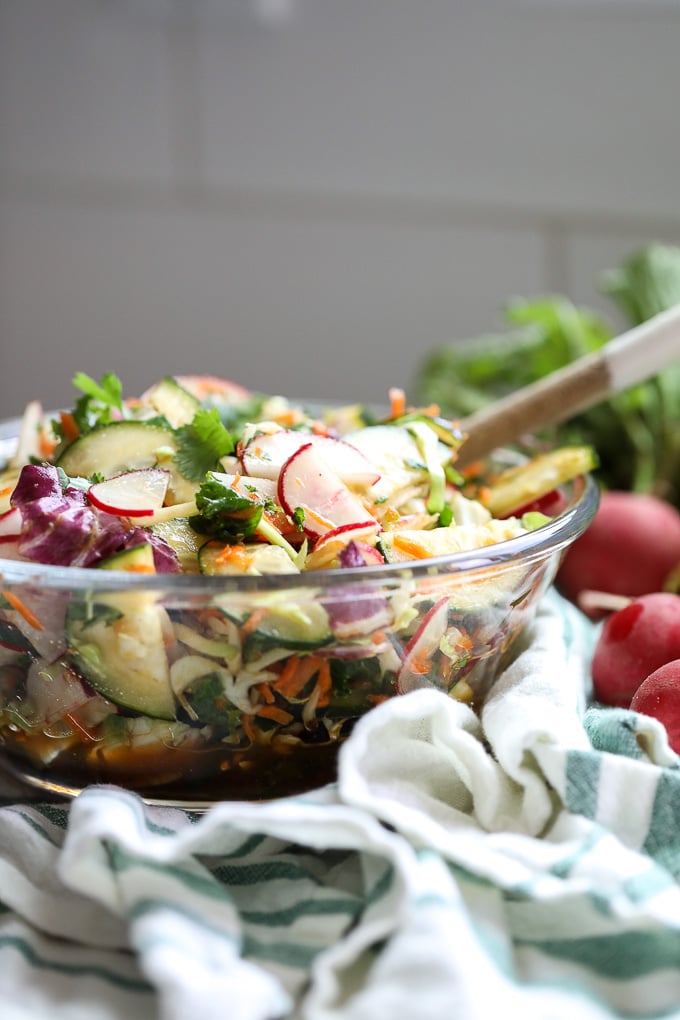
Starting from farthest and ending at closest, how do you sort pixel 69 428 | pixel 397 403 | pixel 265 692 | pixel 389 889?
pixel 397 403
pixel 69 428
pixel 265 692
pixel 389 889

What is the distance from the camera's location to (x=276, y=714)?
77 centimetres

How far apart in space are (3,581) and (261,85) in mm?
2056

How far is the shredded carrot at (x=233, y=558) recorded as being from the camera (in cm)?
78

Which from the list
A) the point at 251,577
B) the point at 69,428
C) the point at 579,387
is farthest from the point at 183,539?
the point at 579,387

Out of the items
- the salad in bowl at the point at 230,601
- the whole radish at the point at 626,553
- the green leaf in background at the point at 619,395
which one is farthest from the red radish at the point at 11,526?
the green leaf in background at the point at 619,395

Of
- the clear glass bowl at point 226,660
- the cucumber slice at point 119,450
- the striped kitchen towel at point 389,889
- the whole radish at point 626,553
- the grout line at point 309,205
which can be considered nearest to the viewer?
the striped kitchen towel at point 389,889

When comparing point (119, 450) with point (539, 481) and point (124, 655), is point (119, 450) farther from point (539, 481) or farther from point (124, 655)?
point (539, 481)

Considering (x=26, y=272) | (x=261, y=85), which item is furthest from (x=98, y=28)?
(x=26, y=272)

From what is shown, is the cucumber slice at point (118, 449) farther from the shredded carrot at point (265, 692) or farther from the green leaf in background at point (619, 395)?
the green leaf in background at point (619, 395)

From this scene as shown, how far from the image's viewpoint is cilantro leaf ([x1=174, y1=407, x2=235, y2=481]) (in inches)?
36.1

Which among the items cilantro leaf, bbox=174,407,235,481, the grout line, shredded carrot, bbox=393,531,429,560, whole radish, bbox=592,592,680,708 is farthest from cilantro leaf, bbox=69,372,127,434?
the grout line

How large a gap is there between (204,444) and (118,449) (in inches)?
3.2

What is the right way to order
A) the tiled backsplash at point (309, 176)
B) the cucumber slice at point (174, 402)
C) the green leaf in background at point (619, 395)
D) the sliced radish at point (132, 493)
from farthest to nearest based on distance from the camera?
the tiled backsplash at point (309, 176), the green leaf in background at point (619, 395), the cucumber slice at point (174, 402), the sliced radish at point (132, 493)

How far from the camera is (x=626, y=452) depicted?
61.7 inches
